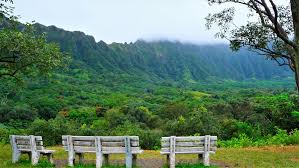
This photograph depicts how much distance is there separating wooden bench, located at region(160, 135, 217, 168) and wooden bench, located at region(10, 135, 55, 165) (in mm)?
3972

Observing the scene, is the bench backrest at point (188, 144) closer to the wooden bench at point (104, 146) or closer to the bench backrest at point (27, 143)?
the wooden bench at point (104, 146)

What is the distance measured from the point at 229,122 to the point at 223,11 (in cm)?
3310

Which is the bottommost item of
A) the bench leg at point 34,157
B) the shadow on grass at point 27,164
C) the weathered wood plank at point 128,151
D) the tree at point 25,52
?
the shadow on grass at point 27,164

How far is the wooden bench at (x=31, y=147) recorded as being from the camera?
15.0 m

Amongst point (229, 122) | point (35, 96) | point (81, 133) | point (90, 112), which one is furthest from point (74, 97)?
point (81, 133)

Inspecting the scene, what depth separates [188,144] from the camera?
1396 cm

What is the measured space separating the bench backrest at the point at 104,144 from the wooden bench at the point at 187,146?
3.04 feet

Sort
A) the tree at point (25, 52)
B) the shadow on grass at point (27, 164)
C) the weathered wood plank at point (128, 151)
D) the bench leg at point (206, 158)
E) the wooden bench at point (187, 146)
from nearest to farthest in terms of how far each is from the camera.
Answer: the weathered wood plank at point (128, 151)
the wooden bench at point (187, 146)
the bench leg at point (206, 158)
the shadow on grass at point (27, 164)
the tree at point (25, 52)

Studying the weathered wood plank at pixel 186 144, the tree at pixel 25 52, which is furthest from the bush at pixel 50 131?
the weathered wood plank at pixel 186 144

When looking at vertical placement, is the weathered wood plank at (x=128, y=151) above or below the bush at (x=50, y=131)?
above

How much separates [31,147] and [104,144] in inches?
112

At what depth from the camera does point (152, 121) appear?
82250mm

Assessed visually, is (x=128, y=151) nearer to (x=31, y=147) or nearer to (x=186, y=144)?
(x=186, y=144)

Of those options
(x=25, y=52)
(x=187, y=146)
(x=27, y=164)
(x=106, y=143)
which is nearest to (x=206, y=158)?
(x=187, y=146)
